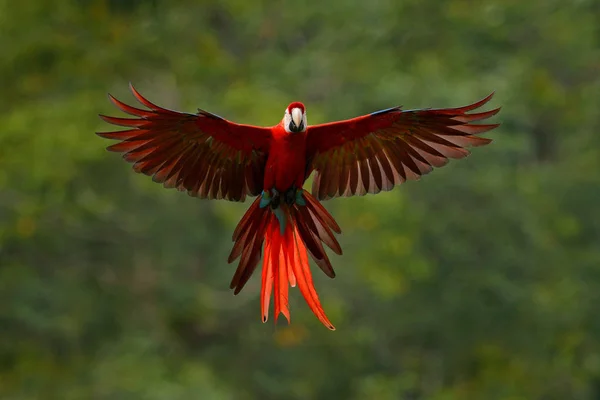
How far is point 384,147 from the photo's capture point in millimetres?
4566

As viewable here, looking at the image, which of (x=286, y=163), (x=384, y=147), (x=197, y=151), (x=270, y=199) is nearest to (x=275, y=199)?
(x=270, y=199)

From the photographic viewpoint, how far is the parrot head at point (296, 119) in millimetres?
4180

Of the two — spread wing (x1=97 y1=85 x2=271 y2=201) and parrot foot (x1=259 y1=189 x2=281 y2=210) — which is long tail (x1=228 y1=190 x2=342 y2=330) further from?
spread wing (x1=97 y1=85 x2=271 y2=201)

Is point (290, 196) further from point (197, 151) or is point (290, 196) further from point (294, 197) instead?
point (197, 151)

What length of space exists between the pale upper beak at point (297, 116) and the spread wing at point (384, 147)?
149 millimetres

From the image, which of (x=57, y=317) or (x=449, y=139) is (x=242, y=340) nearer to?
(x=57, y=317)

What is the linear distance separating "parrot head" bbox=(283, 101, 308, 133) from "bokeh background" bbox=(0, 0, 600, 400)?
7923 millimetres

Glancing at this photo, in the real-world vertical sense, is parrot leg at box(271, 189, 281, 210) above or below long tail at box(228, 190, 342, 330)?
above

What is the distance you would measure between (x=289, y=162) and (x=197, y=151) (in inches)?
13.7

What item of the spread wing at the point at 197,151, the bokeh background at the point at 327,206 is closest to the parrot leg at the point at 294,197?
the spread wing at the point at 197,151

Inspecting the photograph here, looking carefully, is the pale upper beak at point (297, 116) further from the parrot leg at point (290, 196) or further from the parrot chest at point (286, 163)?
the parrot leg at point (290, 196)

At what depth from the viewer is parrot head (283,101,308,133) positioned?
4.18 meters

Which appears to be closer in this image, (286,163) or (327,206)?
(286,163)

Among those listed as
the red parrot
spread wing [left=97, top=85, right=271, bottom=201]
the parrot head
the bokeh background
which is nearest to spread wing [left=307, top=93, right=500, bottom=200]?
the red parrot
